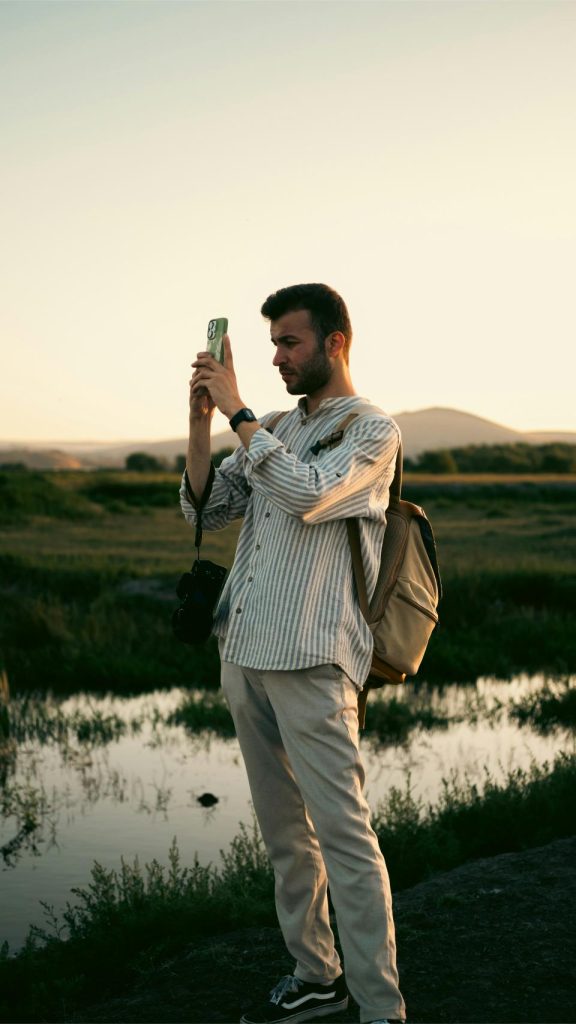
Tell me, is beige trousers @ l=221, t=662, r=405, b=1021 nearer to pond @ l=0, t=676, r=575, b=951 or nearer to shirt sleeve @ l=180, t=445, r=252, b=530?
shirt sleeve @ l=180, t=445, r=252, b=530

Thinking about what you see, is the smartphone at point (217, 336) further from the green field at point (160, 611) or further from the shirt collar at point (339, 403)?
the green field at point (160, 611)

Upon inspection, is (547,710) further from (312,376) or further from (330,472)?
(330,472)

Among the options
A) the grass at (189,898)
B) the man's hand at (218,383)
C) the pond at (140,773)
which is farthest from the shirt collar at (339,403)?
the pond at (140,773)

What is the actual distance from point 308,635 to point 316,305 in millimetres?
974

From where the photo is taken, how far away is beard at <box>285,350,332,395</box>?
369 centimetres

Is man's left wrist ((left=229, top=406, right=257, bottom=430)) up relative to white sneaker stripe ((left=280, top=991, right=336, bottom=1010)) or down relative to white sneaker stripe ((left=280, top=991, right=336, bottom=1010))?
up

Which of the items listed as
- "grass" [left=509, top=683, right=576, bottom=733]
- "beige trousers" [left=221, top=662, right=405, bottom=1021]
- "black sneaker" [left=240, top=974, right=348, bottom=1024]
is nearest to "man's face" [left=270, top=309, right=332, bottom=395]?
"beige trousers" [left=221, top=662, right=405, bottom=1021]

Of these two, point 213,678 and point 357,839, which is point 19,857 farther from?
point 213,678

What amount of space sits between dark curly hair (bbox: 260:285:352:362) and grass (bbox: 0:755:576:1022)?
2.60m

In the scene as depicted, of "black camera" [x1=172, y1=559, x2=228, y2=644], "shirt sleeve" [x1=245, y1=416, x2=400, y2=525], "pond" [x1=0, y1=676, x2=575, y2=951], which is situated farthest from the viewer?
"pond" [x1=0, y1=676, x2=575, y2=951]

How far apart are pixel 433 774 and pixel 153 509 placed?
32375 mm

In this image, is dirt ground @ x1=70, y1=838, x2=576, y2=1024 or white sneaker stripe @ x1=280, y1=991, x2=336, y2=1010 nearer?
white sneaker stripe @ x1=280, y1=991, x2=336, y2=1010

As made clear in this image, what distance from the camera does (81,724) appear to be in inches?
393

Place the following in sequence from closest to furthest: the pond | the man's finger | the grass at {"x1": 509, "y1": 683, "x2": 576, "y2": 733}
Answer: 1. the man's finger
2. the pond
3. the grass at {"x1": 509, "y1": 683, "x2": 576, "y2": 733}
